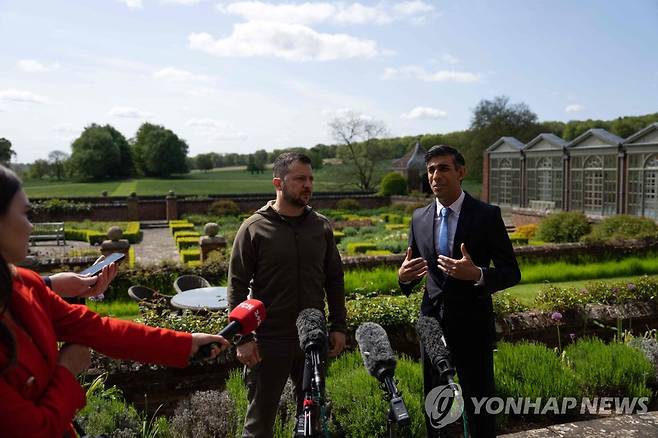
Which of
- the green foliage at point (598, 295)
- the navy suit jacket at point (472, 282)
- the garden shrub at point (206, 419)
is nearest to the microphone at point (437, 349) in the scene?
the navy suit jacket at point (472, 282)

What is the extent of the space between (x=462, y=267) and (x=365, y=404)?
1.37 meters

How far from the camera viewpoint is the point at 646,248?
40.7 ft

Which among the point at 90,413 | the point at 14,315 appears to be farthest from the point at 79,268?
the point at 14,315

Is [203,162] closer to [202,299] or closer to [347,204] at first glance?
[347,204]

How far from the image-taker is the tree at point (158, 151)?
70625 mm

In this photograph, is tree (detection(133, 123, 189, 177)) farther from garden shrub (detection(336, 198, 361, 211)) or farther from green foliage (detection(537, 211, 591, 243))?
green foliage (detection(537, 211, 591, 243))

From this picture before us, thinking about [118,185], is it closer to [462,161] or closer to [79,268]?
[79,268]

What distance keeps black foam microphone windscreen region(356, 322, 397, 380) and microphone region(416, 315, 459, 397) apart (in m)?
0.20

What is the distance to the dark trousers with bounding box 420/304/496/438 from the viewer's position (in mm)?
3092

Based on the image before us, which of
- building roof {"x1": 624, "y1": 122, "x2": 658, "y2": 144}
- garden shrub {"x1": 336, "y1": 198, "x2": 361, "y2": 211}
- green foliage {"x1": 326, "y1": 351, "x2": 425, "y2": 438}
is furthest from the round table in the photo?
garden shrub {"x1": 336, "y1": 198, "x2": 361, "y2": 211}

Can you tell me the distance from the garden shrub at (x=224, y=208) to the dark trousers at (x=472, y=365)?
27874 mm

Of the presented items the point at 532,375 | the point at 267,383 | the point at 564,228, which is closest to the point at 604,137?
the point at 564,228

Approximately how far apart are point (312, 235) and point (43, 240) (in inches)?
801

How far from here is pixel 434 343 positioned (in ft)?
7.96
